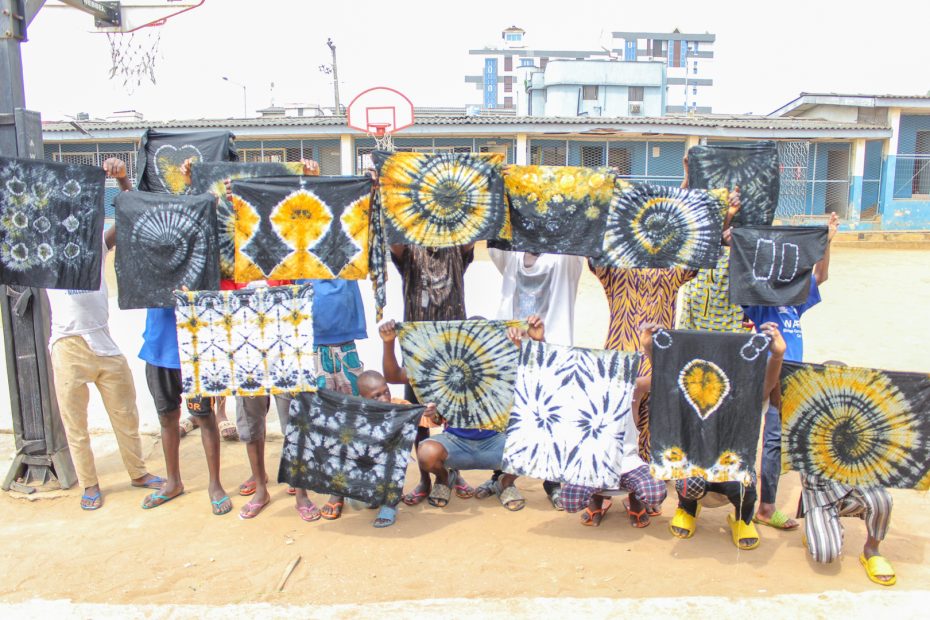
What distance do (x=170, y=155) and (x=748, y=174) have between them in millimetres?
3979

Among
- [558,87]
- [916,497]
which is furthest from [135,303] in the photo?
[558,87]

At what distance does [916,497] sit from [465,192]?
3.75m

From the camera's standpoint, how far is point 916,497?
5.15 meters

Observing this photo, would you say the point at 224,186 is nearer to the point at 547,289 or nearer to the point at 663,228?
the point at 547,289

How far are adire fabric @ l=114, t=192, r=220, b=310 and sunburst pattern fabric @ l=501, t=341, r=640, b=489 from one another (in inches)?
83.8

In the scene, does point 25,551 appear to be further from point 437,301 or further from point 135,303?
point 437,301

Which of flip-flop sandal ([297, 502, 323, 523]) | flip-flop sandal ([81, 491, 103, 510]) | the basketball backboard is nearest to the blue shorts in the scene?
flip-flop sandal ([297, 502, 323, 523])

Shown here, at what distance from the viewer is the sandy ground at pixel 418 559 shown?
3.96 m

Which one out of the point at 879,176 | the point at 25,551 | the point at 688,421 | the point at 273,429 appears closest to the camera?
the point at 688,421

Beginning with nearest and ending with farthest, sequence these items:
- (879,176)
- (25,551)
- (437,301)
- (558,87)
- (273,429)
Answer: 1. (25,551)
2. (437,301)
3. (273,429)
4. (879,176)
5. (558,87)

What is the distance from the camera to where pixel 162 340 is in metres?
4.95

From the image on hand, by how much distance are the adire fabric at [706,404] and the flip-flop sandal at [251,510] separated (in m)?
2.61

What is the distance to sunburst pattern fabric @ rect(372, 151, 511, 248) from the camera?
467 cm

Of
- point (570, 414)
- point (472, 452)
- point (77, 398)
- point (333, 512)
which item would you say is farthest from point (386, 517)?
point (77, 398)
